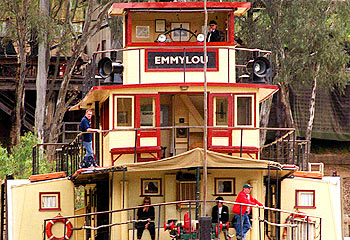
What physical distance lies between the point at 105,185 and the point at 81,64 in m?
20.0

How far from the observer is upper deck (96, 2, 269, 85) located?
75.8ft

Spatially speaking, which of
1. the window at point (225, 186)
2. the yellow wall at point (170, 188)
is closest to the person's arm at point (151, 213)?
the yellow wall at point (170, 188)

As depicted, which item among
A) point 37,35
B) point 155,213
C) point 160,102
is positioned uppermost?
point 37,35

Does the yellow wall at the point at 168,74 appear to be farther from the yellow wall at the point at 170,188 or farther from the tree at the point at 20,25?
the tree at the point at 20,25

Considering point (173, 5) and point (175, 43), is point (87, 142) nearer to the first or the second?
point (175, 43)

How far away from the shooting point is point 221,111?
2281cm

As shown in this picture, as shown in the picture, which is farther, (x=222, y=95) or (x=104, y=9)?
(x=104, y=9)

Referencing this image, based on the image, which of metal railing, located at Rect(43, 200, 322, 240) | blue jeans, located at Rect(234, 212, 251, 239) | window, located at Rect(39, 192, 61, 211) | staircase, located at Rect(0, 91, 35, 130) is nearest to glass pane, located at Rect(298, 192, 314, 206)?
metal railing, located at Rect(43, 200, 322, 240)

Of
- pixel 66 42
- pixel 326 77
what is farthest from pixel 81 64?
pixel 326 77

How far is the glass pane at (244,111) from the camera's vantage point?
22.8 meters

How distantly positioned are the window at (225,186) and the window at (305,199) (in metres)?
1.67

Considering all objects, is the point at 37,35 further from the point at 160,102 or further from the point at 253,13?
the point at 160,102

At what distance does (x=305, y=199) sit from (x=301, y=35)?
48.5 feet

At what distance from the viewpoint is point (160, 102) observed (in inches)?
938
